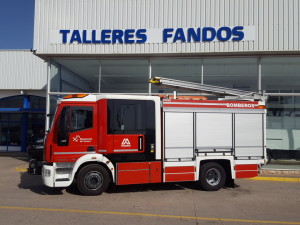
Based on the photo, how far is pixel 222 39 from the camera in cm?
1189

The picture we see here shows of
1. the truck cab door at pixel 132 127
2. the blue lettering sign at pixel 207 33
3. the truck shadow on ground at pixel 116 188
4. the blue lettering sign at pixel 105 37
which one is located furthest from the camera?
the blue lettering sign at pixel 105 37

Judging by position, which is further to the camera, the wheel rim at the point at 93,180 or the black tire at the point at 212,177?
the black tire at the point at 212,177

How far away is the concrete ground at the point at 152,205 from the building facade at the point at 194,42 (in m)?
4.89

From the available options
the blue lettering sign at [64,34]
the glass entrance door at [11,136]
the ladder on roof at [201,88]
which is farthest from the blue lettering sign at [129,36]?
the glass entrance door at [11,136]

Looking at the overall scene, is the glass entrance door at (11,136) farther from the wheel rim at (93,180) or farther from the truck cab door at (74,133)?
the wheel rim at (93,180)

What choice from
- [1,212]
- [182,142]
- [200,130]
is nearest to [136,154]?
[182,142]

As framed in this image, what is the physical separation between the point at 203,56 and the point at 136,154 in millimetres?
6582

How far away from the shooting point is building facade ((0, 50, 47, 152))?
755 inches

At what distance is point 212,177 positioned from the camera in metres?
8.20

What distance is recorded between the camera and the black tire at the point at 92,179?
23.9 feet

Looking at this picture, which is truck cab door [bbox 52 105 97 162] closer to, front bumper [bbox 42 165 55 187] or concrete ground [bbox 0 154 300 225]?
front bumper [bbox 42 165 55 187]

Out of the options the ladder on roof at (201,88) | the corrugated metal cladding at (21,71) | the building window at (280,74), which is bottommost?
the ladder on roof at (201,88)

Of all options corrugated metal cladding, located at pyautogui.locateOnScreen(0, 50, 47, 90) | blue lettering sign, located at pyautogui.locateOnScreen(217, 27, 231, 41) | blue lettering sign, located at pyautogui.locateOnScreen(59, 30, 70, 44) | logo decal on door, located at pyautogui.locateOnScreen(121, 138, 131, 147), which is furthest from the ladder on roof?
corrugated metal cladding, located at pyautogui.locateOnScreen(0, 50, 47, 90)

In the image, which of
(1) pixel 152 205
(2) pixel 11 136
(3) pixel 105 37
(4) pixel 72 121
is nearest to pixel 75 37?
(3) pixel 105 37
